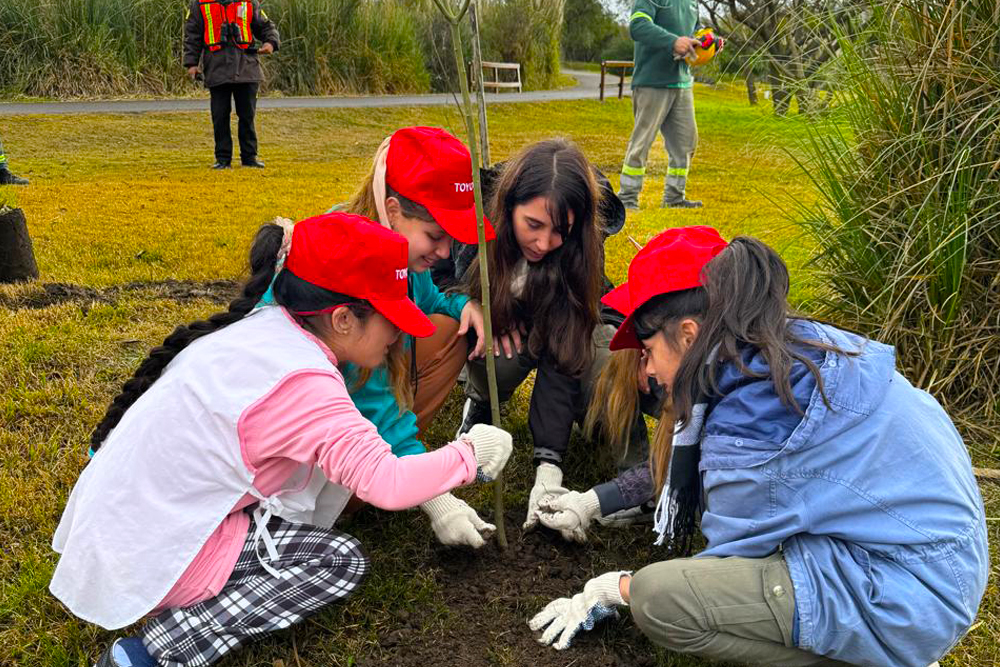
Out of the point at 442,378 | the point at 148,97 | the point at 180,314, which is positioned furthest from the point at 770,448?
the point at 148,97

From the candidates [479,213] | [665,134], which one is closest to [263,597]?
[479,213]

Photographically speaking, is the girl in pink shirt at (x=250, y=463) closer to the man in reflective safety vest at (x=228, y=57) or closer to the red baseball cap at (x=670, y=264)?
the red baseball cap at (x=670, y=264)

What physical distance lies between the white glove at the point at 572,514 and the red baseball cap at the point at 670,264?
2.11ft

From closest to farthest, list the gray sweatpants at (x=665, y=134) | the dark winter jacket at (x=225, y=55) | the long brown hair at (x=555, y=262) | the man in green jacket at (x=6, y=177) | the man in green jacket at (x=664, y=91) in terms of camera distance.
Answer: the long brown hair at (x=555, y=262), the man in green jacket at (x=664, y=91), the gray sweatpants at (x=665, y=134), the man in green jacket at (x=6, y=177), the dark winter jacket at (x=225, y=55)

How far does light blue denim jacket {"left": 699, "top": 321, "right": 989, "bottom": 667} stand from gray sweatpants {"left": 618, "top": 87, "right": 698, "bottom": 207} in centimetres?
518

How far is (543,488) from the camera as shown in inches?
100

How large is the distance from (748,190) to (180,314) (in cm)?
529

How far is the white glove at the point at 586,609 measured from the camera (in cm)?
200

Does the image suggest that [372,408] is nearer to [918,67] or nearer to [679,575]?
[679,575]

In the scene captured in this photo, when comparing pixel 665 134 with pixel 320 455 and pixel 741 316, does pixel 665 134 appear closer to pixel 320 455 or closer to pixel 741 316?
pixel 741 316

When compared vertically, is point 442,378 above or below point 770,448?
below

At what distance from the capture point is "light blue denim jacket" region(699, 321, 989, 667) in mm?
1633

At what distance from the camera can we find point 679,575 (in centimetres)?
175

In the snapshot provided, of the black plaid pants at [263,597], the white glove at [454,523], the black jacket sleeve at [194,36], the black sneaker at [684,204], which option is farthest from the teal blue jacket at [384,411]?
the black jacket sleeve at [194,36]
